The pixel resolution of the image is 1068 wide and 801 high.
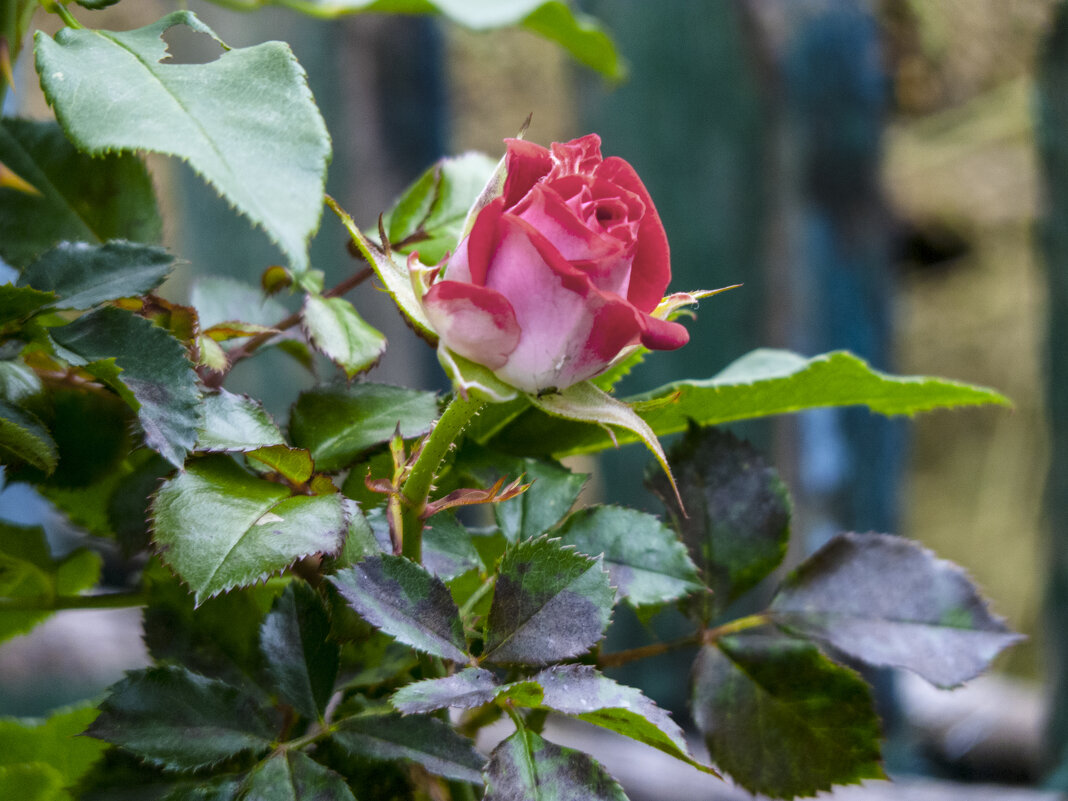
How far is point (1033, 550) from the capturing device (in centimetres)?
202

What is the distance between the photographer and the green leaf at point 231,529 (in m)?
0.18

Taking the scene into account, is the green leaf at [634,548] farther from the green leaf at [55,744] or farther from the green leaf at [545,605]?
the green leaf at [55,744]

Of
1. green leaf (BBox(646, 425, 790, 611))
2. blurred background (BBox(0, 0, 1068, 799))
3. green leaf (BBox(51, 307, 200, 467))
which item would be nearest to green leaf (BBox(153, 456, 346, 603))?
green leaf (BBox(51, 307, 200, 467))

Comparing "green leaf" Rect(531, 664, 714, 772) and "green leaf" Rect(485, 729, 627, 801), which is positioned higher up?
"green leaf" Rect(531, 664, 714, 772)

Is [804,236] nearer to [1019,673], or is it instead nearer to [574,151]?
[574,151]

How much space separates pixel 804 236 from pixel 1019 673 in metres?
1.24

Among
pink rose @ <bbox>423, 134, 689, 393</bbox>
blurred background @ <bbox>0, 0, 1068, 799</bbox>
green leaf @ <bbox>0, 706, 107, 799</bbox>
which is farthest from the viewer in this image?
blurred background @ <bbox>0, 0, 1068, 799</bbox>

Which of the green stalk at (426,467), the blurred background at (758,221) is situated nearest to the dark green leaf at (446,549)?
the green stalk at (426,467)

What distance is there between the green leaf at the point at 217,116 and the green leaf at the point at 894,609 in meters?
0.19

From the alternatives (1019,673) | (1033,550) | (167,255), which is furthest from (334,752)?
(1033,550)

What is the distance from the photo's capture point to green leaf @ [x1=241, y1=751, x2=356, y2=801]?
0.63 feet

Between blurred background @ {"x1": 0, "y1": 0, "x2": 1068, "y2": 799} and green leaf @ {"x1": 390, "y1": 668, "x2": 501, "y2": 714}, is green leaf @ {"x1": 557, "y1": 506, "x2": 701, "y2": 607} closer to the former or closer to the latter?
green leaf @ {"x1": 390, "y1": 668, "x2": 501, "y2": 714}

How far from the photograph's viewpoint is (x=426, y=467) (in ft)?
0.64

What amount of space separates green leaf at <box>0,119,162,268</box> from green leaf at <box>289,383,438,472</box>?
9 cm
